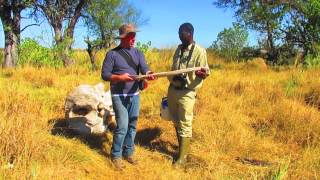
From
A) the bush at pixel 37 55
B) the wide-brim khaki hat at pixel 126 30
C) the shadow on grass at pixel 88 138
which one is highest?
the wide-brim khaki hat at pixel 126 30

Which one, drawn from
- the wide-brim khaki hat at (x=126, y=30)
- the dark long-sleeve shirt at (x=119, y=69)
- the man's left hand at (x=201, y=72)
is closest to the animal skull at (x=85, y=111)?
the dark long-sleeve shirt at (x=119, y=69)

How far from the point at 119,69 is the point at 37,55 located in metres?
9.26

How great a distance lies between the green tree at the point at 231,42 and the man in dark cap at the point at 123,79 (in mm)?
13913

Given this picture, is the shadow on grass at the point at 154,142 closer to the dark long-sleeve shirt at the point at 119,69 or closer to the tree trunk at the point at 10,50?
the dark long-sleeve shirt at the point at 119,69

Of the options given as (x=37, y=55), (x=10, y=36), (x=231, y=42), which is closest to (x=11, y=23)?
(x=10, y=36)

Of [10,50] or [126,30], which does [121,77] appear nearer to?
[126,30]

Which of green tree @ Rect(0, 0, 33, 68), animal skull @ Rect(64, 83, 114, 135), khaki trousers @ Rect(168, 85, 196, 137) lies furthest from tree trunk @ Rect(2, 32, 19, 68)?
khaki trousers @ Rect(168, 85, 196, 137)

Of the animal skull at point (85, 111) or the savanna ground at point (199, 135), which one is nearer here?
the savanna ground at point (199, 135)

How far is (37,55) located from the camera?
15102mm

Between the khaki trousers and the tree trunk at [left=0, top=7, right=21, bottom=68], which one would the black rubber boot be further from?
the tree trunk at [left=0, top=7, right=21, bottom=68]

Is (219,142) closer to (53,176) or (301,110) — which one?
(301,110)

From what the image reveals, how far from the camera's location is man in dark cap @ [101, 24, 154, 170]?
6301mm

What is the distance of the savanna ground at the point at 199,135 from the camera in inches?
231

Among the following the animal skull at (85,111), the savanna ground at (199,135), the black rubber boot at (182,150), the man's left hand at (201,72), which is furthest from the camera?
the animal skull at (85,111)
